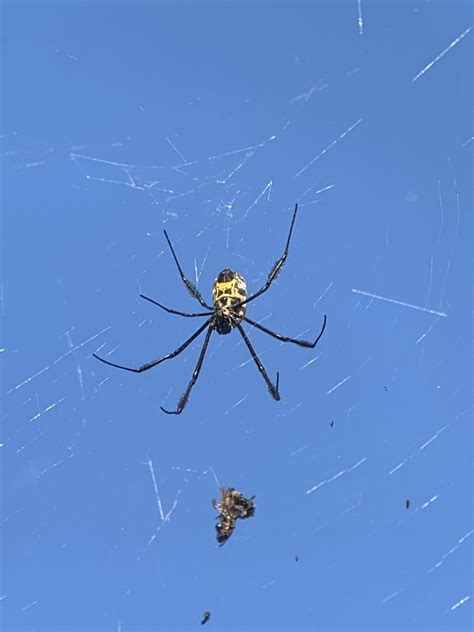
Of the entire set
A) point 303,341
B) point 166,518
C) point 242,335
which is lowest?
point 166,518

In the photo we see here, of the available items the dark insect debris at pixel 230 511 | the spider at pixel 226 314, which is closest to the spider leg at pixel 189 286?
the spider at pixel 226 314

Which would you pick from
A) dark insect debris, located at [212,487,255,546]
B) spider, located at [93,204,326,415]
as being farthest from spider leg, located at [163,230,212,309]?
dark insect debris, located at [212,487,255,546]

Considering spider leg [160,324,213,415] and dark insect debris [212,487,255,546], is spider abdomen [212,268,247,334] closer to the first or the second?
spider leg [160,324,213,415]

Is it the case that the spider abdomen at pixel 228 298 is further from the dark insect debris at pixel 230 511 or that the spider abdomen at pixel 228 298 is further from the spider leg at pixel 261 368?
the dark insect debris at pixel 230 511

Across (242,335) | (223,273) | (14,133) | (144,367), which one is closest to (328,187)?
(223,273)

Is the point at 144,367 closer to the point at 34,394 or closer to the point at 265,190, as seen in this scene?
the point at 34,394

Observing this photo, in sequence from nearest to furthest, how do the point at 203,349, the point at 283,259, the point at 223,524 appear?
the point at 223,524 → the point at 283,259 → the point at 203,349

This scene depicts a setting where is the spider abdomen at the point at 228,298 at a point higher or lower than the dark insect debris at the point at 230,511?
higher

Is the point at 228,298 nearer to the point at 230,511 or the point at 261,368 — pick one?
the point at 261,368
